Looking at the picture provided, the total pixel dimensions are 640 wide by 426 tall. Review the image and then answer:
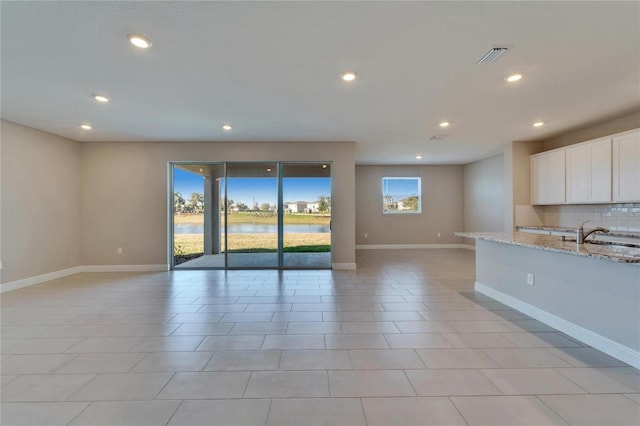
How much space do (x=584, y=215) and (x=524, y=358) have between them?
4224 millimetres

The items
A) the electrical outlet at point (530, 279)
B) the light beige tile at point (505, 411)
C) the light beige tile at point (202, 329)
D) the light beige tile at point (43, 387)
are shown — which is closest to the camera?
the light beige tile at point (505, 411)

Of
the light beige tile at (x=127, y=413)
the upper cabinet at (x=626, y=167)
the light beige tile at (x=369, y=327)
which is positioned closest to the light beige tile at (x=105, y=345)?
the light beige tile at (x=127, y=413)

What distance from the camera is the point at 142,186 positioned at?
5633 millimetres

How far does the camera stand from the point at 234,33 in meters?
2.18

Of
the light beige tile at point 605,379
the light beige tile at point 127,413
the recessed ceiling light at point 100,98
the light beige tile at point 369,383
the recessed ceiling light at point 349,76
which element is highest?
the recessed ceiling light at point 100,98

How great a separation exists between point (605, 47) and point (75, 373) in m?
5.01

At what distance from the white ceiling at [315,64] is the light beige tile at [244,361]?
260cm

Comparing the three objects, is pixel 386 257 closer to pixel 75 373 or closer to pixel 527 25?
pixel 527 25

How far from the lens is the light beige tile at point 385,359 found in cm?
213

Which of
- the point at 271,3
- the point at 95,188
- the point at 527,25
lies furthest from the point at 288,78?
the point at 95,188

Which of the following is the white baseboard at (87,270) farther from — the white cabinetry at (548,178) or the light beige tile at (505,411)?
the white cabinetry at (548,178)

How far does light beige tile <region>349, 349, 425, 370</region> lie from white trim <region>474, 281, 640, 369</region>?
1573mm

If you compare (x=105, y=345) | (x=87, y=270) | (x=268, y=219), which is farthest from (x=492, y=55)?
(x=87, y=270)

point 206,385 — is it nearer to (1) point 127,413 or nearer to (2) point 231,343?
(1) point 127,413
